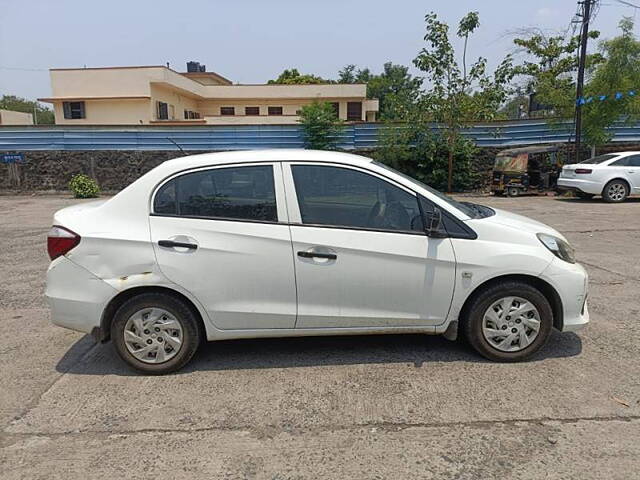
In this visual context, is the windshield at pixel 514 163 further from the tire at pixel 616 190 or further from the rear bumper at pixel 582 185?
the tire at pixel 616 190

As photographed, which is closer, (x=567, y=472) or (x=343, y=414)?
(x=567, y=472)

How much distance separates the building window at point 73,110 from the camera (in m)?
27.8

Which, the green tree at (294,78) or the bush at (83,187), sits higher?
the green tree at (294,78)

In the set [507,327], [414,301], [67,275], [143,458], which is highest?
[67,275]

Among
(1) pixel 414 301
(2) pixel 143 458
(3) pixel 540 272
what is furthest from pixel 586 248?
(2) pixel 143 458

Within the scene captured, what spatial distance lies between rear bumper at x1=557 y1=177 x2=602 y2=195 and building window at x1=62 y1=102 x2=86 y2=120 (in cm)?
2689

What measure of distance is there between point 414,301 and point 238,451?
65.7 inches

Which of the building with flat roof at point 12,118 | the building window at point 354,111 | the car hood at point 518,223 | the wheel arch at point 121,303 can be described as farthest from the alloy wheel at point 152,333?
the building with flat roof at point 12,118

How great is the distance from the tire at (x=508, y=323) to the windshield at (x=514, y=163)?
12.8 meters

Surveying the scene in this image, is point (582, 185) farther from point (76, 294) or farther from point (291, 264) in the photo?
point (76, 294)

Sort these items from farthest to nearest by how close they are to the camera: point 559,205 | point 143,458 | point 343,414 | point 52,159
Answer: point 52,159
point 559,205
point 343,414
point 143,458

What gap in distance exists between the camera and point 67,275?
345 cm

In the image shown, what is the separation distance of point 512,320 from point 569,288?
0.51m

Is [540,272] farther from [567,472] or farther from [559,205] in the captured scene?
[559,205]
